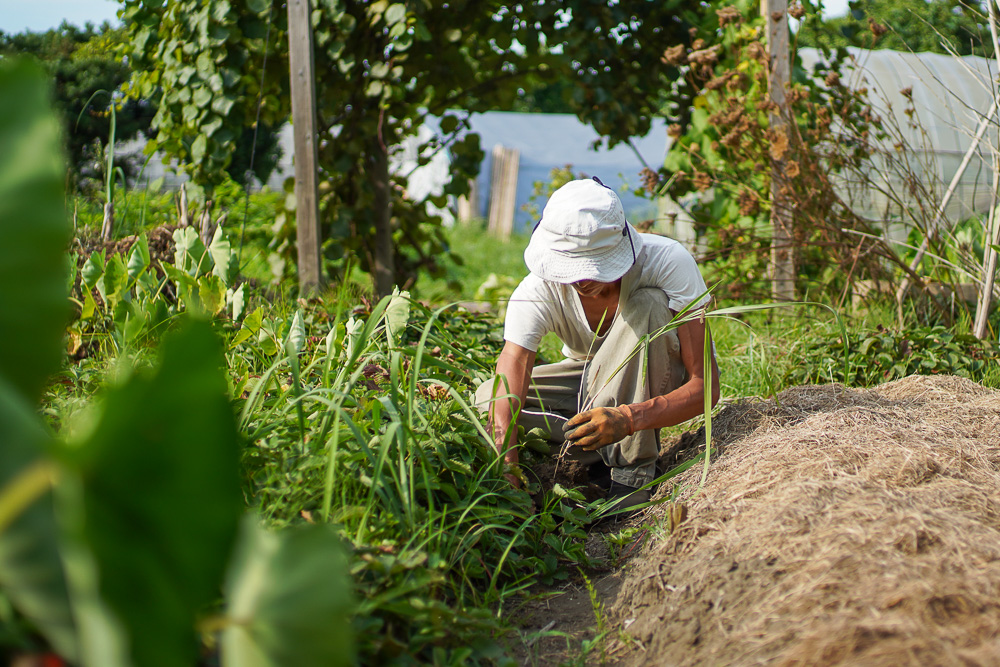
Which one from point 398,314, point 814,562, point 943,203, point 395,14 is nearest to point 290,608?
point 814,562

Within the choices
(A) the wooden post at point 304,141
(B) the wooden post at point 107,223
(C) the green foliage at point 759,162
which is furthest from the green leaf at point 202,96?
(C) the green foliage at point 759,162

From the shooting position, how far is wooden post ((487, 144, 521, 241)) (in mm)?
12391

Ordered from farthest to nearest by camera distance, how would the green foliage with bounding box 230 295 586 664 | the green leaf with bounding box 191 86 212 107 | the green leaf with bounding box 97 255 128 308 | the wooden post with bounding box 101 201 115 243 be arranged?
the green leaf with bounding box 191 86 212 107 < the wooden post with bounding box 101 201 115 243 < the green leaf with bounding box 97 255 128 308 < the green foliage with bounding box 230 295 586 664

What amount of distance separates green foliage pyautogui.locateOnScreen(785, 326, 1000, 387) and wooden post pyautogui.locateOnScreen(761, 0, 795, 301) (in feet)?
1.95

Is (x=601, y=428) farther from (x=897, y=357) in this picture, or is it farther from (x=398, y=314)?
(x=897, y=357)

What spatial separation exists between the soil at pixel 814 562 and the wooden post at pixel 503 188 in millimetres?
10363

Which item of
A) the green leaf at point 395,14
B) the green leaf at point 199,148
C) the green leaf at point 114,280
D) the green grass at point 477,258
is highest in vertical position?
the green leaf at point 395,14

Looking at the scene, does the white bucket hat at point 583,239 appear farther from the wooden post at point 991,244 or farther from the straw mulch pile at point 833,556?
the wooden post at point 991,244

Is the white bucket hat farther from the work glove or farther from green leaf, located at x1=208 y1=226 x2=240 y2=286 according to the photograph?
green leaf, located at x1=208 y1=226 x2=240 y2=286

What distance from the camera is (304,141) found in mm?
3660

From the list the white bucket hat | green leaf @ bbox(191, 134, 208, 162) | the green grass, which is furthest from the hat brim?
the green grass

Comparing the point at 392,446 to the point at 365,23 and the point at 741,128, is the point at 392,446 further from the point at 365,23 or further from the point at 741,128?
the point at 365,23

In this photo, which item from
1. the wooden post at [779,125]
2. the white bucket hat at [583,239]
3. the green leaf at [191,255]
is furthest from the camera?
the wooden post at [779,125]

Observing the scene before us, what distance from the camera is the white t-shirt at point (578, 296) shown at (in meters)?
2.18
